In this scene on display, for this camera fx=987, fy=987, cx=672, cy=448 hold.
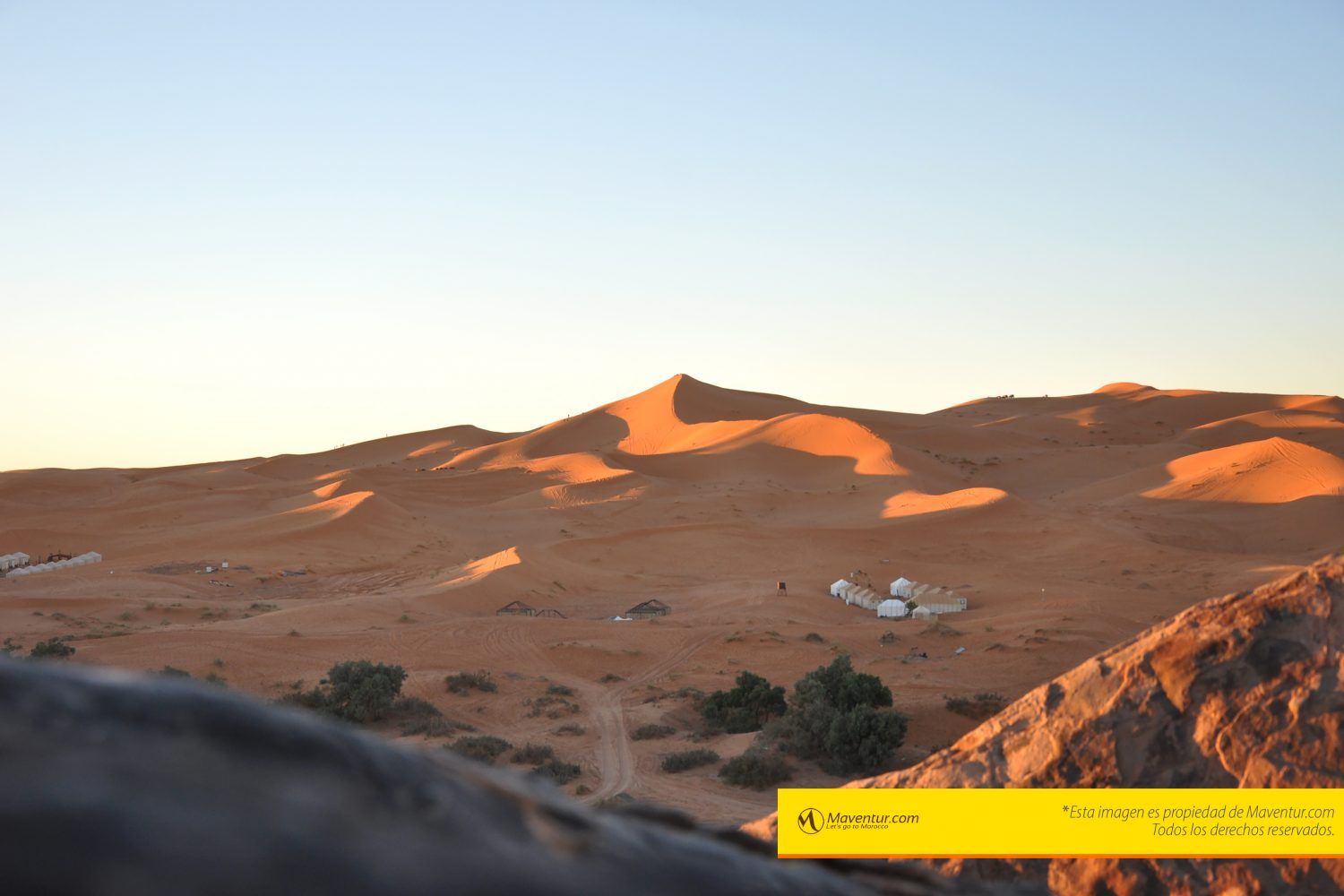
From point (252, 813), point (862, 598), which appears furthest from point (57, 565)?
point (252, 813)

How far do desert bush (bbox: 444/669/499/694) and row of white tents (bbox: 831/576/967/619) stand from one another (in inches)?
443

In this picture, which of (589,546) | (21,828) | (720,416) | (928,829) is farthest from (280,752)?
(720,416)

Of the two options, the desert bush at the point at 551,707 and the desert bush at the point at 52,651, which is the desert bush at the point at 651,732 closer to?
the desert bush at the point at 551,707

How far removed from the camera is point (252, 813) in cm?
81

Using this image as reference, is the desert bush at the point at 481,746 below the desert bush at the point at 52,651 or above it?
below

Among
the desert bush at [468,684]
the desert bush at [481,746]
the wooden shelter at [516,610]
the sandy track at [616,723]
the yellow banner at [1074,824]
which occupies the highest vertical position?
the yellow banner at [1074,824]

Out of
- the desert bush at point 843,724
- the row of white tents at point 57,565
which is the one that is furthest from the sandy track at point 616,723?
the row of white tents at point 57,565

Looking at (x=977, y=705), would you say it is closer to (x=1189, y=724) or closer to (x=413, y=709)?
(x=413, y=709)

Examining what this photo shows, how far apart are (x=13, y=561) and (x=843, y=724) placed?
1295 inches

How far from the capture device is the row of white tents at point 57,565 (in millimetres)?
30484

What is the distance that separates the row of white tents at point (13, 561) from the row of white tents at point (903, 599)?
27.6 m

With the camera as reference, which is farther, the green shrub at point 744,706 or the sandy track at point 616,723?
the green shrub at point 744,706

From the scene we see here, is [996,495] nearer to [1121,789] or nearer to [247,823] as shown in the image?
[1121,789]

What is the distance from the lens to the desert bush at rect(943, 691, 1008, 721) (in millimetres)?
14180
